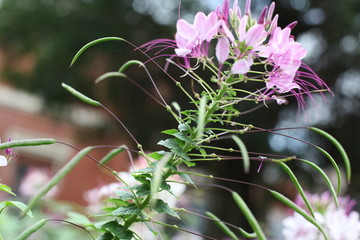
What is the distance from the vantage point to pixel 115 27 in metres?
5.36

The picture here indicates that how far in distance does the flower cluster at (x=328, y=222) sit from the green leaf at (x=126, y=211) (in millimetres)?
707

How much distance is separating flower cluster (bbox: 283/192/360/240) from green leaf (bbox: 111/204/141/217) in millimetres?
707

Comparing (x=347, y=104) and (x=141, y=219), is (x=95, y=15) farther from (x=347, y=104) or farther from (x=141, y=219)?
(x=141, y=219)

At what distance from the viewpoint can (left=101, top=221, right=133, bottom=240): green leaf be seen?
2.00 ft

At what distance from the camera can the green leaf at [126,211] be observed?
0.62m

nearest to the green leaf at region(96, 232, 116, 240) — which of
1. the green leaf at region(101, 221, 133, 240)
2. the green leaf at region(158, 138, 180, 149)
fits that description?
the green leaf at region(101, 221, 133, 240)

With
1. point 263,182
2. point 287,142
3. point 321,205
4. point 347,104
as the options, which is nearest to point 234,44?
point 321,205

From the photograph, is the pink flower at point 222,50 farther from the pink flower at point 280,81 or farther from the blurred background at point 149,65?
the blurred background at point 149,65

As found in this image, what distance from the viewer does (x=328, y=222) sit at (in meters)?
1.43

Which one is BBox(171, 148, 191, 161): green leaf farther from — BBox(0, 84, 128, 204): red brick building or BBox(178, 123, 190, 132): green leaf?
A: BBox(0, 84, 128, 204): red brick building

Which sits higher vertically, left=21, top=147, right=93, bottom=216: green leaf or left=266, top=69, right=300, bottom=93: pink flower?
left=266, top=69, right=300, bottom=93: pink flower

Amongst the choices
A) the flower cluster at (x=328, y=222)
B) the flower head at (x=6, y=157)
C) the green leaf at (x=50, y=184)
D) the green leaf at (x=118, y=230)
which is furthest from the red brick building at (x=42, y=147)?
the green leaf at (x=50, y=184)

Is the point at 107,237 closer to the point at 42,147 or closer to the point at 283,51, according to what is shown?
the point at 283,51

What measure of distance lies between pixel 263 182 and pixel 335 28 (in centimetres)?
214
